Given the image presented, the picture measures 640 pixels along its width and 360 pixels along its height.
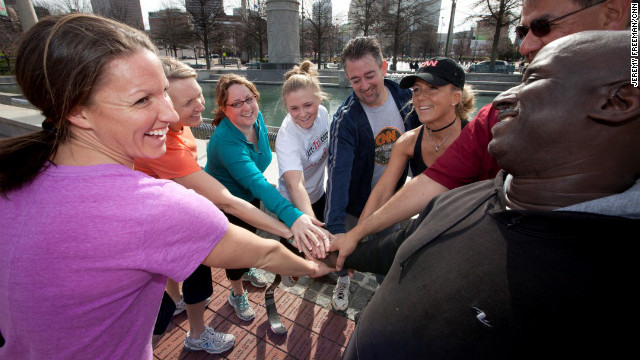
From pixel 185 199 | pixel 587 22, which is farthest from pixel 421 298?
pixel 587 22

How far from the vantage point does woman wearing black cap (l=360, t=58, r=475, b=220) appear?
226 centimetres

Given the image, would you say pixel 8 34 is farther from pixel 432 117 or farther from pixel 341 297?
pixel 432 117

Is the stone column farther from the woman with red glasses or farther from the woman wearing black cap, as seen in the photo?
the woman wearing black cap

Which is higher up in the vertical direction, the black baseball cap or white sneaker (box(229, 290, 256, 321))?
the black baseball cap

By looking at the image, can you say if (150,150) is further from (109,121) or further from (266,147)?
(266,147)

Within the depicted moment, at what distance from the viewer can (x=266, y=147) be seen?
3080mm

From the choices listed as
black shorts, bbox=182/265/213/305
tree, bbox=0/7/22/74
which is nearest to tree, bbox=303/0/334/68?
tree, bbox=0/7/22/74

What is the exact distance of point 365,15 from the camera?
30344 millimetres

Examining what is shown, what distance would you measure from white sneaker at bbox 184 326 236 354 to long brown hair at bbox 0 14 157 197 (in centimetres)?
197

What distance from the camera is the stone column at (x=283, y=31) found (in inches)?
824

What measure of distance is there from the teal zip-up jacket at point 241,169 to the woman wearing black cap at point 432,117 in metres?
0.67

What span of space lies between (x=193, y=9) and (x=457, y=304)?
41085mm

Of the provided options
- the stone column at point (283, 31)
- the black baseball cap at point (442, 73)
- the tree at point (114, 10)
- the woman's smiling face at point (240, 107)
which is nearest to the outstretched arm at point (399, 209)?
the black baseball cap at point (442, 73)

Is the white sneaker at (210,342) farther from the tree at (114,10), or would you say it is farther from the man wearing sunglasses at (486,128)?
the tree at (114,10)
